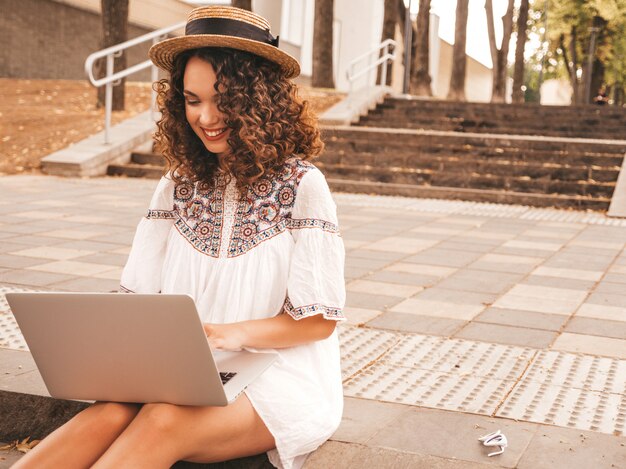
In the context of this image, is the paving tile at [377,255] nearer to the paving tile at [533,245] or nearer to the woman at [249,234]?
the paving tile at [533,245]

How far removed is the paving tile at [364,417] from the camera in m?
3.04

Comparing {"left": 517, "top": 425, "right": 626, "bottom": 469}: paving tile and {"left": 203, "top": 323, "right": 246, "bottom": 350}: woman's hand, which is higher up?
{"left": 203, "top": 323, "right": 246, "bottom": 350}: woman's hand

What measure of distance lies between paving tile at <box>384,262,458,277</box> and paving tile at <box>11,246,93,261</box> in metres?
2.22

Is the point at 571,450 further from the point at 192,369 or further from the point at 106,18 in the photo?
the point at 106,18

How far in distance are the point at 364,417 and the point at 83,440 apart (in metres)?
1.23

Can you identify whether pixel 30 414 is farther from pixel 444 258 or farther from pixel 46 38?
pixel 46 38

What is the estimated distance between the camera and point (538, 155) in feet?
42.0

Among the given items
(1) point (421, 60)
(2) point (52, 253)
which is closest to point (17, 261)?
(2) point (52, 253)

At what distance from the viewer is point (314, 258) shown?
257 cm

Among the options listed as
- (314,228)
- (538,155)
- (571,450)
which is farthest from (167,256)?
(538,155)

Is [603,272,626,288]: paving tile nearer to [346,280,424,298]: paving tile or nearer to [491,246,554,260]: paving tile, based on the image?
[491,246,554,260]: paving tile

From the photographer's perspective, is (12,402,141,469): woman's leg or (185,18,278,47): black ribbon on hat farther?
(185,18,278,47): black ribbon on hat

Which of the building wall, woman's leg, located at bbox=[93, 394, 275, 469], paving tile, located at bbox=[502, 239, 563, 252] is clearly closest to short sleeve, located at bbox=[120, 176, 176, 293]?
woman's leg, located at bbox=[93, 394, 275, 469]

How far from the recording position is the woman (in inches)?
99.7
